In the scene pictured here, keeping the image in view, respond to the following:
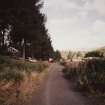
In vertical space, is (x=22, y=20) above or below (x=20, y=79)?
above

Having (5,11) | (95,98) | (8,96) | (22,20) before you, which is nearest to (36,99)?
(8,96)

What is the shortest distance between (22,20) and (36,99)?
26.5 meters

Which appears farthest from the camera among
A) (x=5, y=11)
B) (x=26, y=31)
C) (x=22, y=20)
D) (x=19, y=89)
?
(x=26, y=31)

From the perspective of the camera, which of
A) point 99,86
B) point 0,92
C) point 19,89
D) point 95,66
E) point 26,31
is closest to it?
point 0,92

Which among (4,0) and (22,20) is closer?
(4,0)

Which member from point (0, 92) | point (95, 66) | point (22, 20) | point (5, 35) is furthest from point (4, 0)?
point (0, 92)

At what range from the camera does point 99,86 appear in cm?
2198

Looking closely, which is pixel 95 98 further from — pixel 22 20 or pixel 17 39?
pixel 17 39

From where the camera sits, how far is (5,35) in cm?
5316

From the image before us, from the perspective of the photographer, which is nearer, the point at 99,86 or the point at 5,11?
the point at 99,86

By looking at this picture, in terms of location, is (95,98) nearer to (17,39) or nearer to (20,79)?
(20,79)

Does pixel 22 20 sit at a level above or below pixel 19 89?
above

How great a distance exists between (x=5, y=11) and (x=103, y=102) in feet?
73.0

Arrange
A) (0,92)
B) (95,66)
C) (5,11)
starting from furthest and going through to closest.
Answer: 1. (5,11)
2. (95,66)
3. (0,92)
